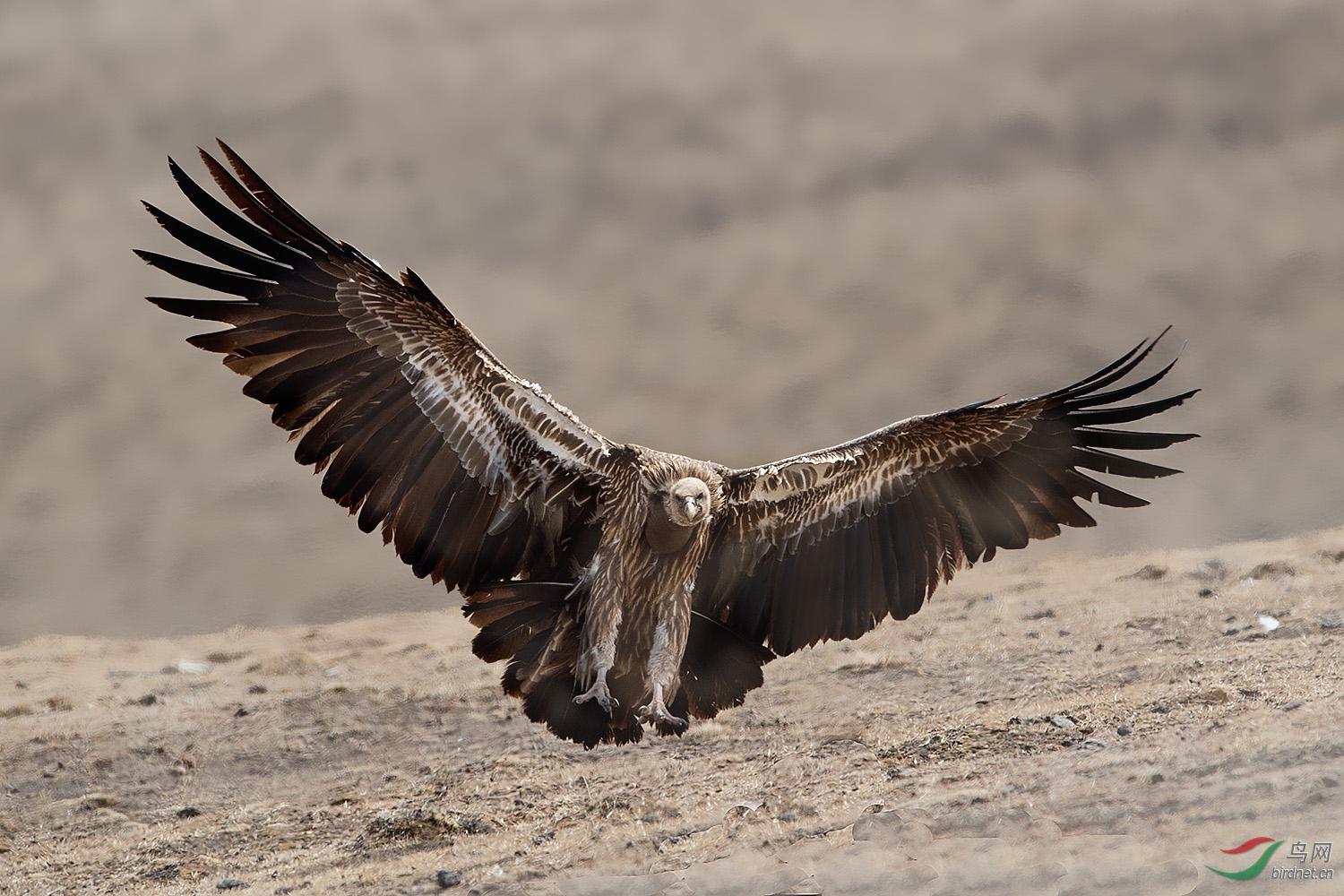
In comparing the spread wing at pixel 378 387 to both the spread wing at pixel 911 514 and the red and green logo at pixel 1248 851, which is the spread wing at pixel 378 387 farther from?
the red and green logo at pixel 1248 851

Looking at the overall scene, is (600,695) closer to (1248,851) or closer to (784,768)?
(784,768)

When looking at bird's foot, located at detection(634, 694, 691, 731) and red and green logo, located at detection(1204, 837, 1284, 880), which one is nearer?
red and green logo, located at detection(1204, 837, 1284, 880)

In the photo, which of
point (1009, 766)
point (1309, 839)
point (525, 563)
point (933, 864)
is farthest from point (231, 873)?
point (1309, 839)

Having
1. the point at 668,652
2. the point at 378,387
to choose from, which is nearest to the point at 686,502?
the point at 668,652

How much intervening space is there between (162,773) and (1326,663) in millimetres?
6645

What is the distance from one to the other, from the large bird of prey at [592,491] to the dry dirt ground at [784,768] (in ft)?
2.48

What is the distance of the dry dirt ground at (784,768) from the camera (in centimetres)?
521

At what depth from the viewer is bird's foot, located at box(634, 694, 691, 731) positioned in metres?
5.65

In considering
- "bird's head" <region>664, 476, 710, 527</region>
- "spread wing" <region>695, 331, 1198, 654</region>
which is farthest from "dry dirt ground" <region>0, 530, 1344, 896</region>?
"bird's head" <region>664, 476, 710, 527</region>

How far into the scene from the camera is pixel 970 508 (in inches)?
244

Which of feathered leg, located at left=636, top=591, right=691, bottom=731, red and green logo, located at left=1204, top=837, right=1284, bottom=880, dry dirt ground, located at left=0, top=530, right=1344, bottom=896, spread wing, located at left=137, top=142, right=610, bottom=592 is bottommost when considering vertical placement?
red and green logo, located at left=1204, top=837, right=1284, bottom=880

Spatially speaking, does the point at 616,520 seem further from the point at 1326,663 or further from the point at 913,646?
the point at 1326,663

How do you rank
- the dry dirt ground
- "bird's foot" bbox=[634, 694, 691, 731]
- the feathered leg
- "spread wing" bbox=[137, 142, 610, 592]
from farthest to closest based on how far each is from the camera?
1. the feathered leg
2. "bird's foot" bbox=[634, 694, 691, 731]
3. "spread wing" bbox=[137, 142, 610, 592]
4. the dry dirt ground

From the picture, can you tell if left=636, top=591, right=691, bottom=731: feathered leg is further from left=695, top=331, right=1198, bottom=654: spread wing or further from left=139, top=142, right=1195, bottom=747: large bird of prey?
left=695, top=331, right=1198, bottom=654: spread wing
